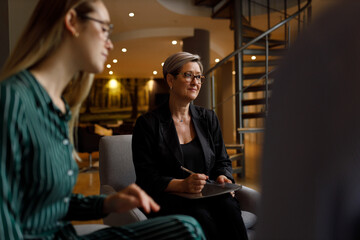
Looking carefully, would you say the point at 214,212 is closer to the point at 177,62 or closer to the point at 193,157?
the point at 193,157

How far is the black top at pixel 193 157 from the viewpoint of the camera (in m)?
1.85

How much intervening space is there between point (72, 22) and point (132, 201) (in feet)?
1.63

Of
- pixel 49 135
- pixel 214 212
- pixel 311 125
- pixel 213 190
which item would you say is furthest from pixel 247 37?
pixel 311 125

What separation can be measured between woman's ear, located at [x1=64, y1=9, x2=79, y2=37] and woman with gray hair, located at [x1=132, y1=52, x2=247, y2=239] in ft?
2.97

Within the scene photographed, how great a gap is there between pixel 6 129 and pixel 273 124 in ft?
1.96

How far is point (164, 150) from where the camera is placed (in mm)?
1819

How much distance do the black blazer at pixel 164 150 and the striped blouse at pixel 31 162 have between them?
0.90 meters

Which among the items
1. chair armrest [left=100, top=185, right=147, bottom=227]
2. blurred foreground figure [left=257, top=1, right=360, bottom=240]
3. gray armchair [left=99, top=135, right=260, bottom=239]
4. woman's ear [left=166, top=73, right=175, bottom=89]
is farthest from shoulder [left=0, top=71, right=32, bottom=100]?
woman's ear [left=166, top=73, right=175, bottom=89]

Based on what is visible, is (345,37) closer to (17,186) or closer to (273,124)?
(273,124)

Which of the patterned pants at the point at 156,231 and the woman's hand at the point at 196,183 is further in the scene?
the woman's hand at the point at 196,183

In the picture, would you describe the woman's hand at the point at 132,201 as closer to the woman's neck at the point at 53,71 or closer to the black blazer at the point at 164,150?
the woman's neck at the point at 53,71

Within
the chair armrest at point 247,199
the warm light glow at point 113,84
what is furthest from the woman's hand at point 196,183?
the warm light glow at point 113,84

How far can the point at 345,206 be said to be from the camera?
0.88ft

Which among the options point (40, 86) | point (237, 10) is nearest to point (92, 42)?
point (40, 86)
